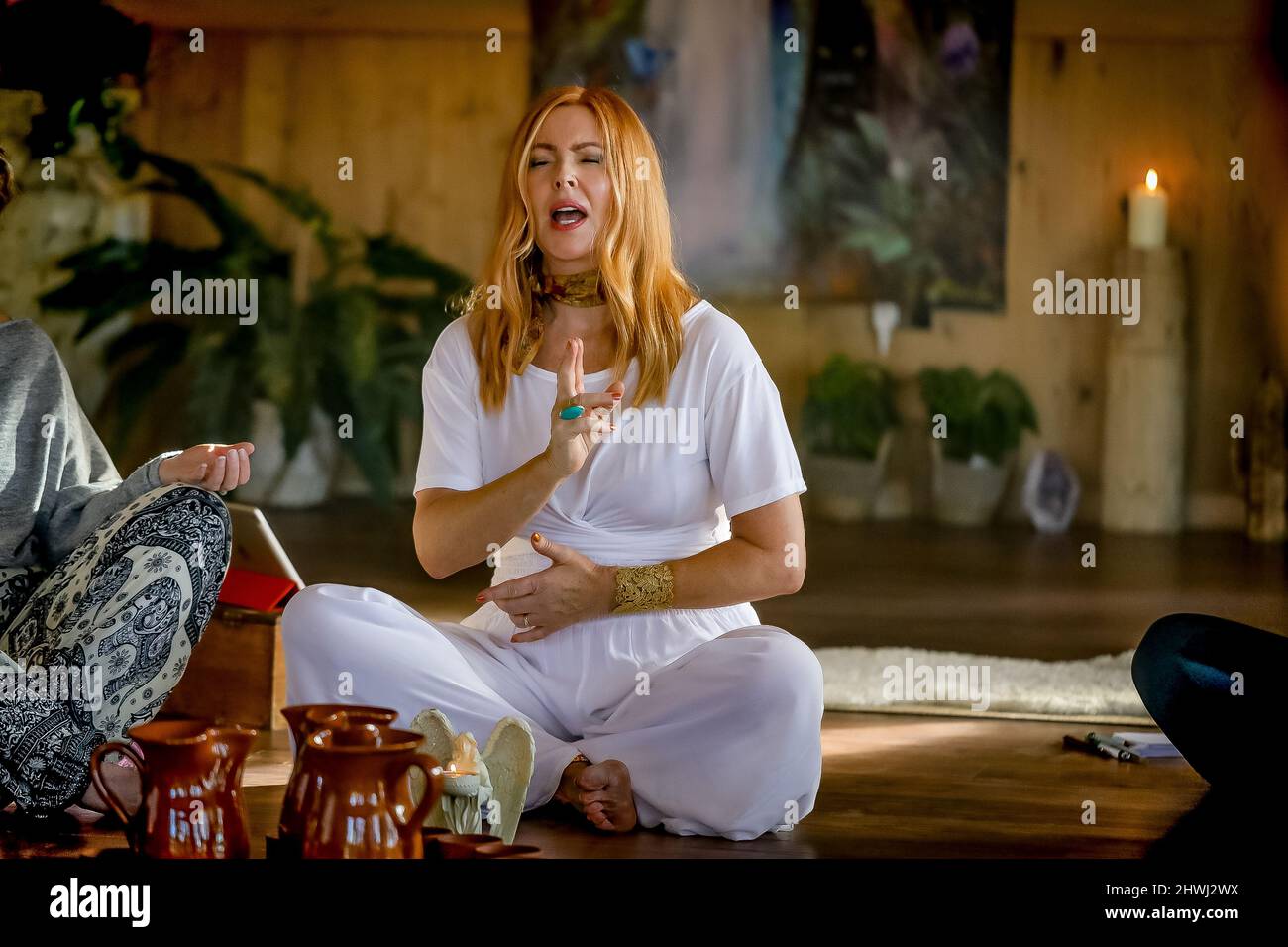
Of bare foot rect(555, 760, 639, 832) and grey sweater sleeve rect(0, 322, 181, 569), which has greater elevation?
grey sweater sleeve rect(0, 322, 181, 569)

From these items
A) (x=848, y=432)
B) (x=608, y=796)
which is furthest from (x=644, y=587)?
(x=848, y=432)

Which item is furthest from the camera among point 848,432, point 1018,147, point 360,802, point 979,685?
point 848,432

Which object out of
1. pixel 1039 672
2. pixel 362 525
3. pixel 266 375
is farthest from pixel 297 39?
pixel 1039 672

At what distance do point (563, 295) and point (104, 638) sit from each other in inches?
37.6

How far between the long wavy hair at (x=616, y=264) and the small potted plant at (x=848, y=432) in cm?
218

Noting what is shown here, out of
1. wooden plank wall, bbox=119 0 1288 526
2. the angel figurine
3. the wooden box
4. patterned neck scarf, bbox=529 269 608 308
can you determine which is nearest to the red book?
the wooden box

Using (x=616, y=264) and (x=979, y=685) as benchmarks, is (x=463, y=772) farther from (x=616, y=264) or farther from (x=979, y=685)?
(x=979, y=685)

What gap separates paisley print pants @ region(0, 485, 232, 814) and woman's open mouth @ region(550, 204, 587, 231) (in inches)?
28.6

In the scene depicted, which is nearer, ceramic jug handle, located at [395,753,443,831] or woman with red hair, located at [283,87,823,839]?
ceramic jug handle, located at [395,753,443,831]

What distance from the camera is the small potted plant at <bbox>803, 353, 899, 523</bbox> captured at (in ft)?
15.8

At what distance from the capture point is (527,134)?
8.55 feet

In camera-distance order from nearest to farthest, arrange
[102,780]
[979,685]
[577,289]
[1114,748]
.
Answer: [102,780] → [577,289] → [1114,748] → [979,685]

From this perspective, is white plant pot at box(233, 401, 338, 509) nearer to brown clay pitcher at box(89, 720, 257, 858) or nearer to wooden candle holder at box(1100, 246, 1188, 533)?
wooden candle holder at box(1100, 246, 1188, 533)

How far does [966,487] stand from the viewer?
15.7ft
